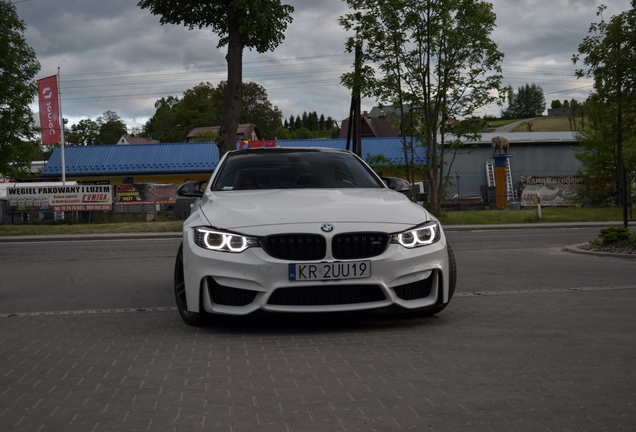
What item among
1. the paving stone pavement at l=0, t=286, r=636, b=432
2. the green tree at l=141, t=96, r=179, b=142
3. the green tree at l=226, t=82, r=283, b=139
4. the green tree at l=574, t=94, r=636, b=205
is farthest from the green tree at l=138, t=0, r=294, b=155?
the green tree at l=141, t=96, r=179, b=142

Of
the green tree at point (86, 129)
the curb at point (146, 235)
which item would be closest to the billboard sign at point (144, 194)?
the curb at point (146, 235)

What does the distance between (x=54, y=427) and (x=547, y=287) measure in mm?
6500

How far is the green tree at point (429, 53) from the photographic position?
87.3 feet

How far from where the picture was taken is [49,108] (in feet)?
116

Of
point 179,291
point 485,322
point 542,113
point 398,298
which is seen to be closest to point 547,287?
point 485,322

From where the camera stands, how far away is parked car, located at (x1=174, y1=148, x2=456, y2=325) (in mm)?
5477

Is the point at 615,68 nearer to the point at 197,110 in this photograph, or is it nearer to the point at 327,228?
the point at 327,228

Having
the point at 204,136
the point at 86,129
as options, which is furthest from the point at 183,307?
the point at 86,129

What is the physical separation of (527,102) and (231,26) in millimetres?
160042

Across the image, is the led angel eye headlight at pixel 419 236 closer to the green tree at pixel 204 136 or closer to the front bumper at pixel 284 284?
the front bumper at pixel 284 284

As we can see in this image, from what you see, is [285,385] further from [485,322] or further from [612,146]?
[612,146]

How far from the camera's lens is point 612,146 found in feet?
118

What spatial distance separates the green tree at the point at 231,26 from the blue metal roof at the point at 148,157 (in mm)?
24828

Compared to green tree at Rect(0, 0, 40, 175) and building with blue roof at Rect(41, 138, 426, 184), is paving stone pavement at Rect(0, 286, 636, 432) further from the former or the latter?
building with blue roof at Rect(41, 138, 426, 184)
